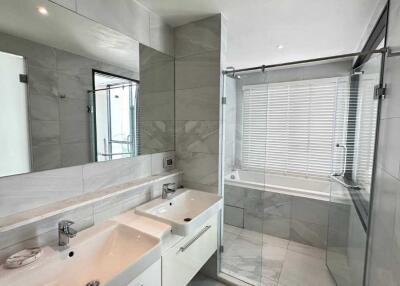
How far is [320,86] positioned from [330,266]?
2.29 m

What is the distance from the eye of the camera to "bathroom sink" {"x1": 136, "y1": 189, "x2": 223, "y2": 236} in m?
1.38

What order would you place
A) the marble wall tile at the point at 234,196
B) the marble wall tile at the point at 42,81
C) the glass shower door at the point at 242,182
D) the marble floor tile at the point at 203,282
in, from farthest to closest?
the marble wall tile at the point at 234,196 → the glass shower door at the point at 242,182 → the marble floor tile at the point at 203,282 → the marble wall tile at the point at 42,81

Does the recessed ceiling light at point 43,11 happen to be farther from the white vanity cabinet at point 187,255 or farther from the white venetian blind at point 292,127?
the white venetian blind at point 292,127

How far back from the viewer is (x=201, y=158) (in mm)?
2021

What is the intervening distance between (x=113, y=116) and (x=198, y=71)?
90 centimetres

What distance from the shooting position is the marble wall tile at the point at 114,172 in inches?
55.0

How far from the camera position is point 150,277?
1.13 m

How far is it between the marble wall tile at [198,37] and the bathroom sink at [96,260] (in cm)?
164

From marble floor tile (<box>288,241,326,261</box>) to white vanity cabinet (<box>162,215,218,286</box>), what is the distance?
47.7 inches

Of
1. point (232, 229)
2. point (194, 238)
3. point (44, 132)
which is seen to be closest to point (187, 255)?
point (194, 238)

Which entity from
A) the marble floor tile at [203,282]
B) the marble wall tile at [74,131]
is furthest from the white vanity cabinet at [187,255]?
the marble wall tile at [74,131]

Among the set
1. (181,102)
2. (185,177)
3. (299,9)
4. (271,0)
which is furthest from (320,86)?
(185,177)

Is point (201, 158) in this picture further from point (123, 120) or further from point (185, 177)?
point (123, 120)

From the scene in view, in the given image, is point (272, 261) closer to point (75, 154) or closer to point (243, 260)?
point (243, 260)
